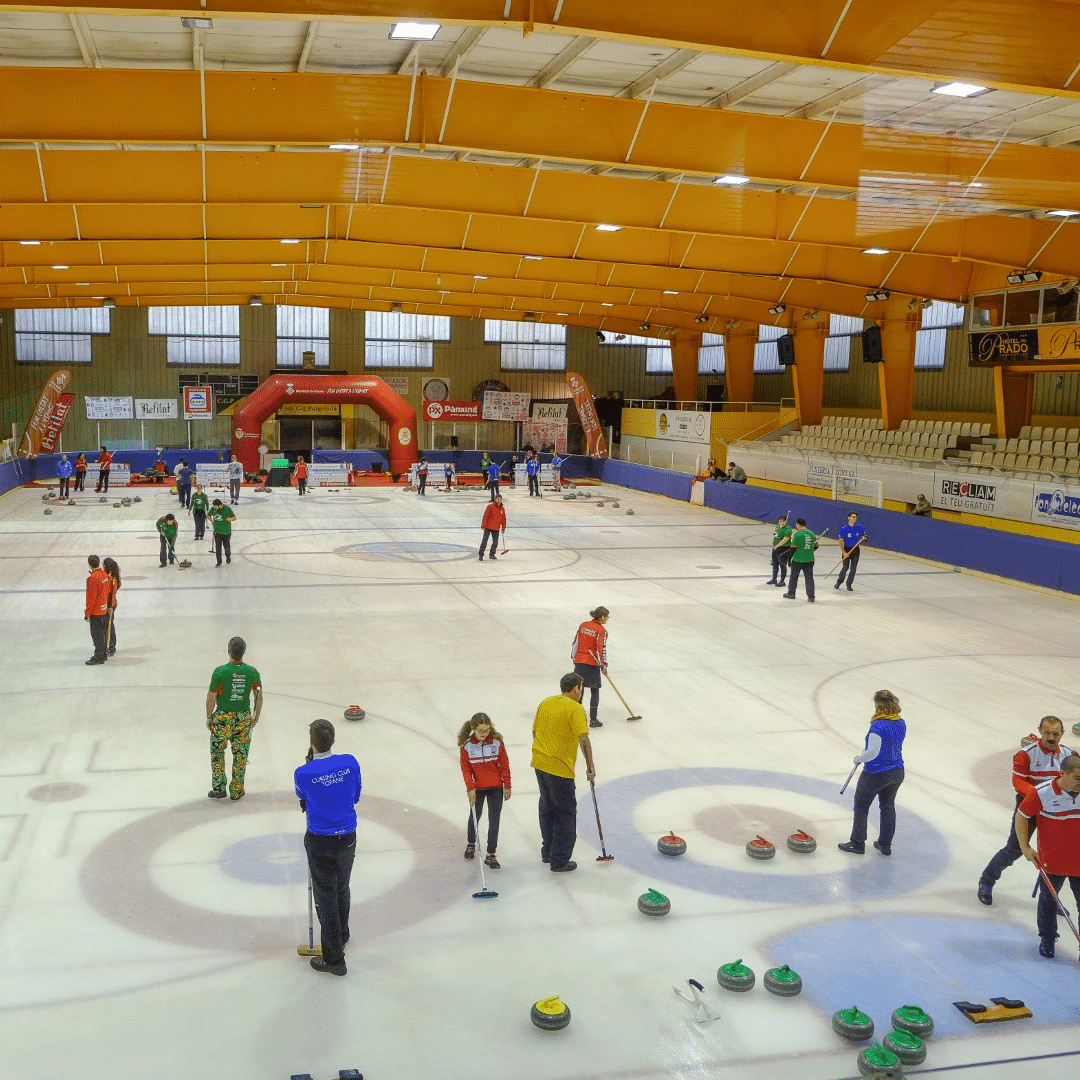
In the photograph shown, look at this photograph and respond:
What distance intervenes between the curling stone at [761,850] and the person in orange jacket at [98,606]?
9152 millimetres

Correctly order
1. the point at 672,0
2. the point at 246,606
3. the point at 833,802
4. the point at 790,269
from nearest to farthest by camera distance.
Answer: the point at 833,802, the point at 672,0, the point at 246,606, the point at 790,269

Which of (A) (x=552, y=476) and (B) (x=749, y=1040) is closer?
(B) (x=749, y=1040)

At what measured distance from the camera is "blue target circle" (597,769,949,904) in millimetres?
8062

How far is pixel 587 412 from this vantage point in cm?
4875

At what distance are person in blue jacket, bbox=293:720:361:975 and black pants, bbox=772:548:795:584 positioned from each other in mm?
15628

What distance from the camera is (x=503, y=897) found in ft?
25.8

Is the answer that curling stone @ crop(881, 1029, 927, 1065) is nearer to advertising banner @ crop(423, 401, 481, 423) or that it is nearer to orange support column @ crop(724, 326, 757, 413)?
orange support column @ crop(724, 326, 757, 413)

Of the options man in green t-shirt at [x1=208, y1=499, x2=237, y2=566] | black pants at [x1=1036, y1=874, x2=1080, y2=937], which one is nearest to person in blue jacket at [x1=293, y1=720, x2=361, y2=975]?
black pants at [x1=1036, y1=874, x2=1080, y2=937]

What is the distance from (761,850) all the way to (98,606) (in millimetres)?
9399

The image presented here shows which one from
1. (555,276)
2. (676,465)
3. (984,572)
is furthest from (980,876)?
(676,465)

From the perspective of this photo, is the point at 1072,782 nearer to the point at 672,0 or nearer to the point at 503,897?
the point at 503,897

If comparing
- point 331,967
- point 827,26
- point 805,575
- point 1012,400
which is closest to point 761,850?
point 331,967

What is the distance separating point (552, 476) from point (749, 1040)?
131ft

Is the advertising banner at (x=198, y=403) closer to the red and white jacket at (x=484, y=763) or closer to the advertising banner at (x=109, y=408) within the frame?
the advertising banner at (x=109, y=408)
